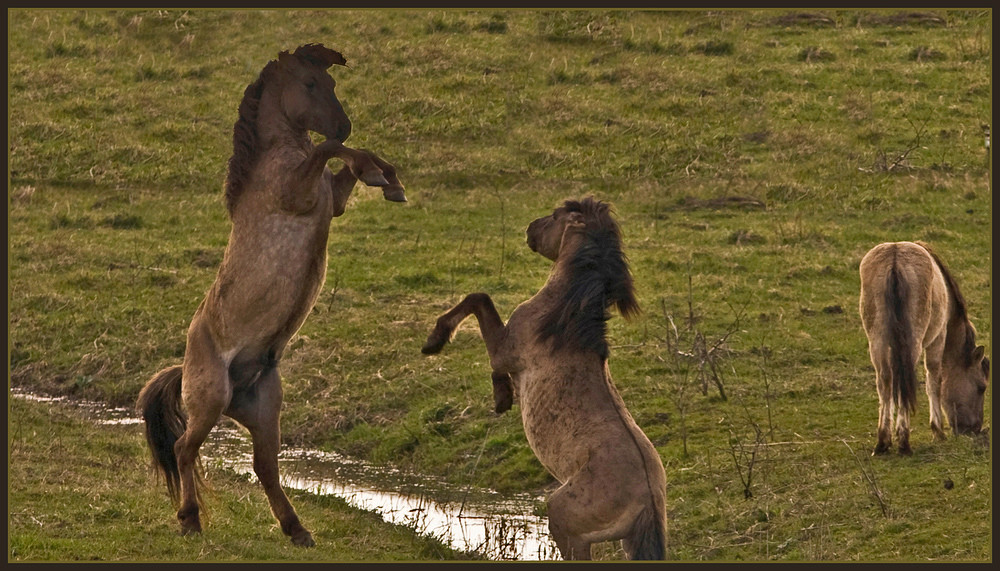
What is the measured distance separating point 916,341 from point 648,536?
Result: 5.45 metres

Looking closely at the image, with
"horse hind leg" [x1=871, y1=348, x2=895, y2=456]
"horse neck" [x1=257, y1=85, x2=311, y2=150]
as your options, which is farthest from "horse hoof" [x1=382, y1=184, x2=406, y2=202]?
"horse hind leg" [x1=871, y1=348, x2=895, y2=456]

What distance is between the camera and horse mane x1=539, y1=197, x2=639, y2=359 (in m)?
7.64

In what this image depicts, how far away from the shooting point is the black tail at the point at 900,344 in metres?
11.1

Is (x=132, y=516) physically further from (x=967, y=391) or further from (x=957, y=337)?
(x=957, y=337)

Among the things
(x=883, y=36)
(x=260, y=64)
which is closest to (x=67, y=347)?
(x=260, y=64)

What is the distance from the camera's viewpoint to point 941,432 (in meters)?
11.5

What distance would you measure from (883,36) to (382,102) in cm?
962

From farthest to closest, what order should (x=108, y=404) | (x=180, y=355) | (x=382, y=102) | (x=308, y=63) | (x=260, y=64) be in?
1. (x=260, y=64)
2. (x=382, y=102)
3. (x=180, y=355)
4. (x=108, y=404)
5. (x=308, y=63)

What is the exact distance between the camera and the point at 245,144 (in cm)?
858

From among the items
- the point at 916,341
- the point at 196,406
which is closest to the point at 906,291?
the point at 916,341

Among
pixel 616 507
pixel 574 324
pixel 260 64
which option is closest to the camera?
pixel 616 507

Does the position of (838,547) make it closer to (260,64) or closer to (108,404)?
(108,404)

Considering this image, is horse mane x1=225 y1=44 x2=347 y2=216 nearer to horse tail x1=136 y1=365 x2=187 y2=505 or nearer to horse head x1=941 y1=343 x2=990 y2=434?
horse tail x1=136 y1=365 x2=187 y2=505

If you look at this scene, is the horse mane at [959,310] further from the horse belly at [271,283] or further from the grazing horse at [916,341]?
the horse belly at [271,283]
